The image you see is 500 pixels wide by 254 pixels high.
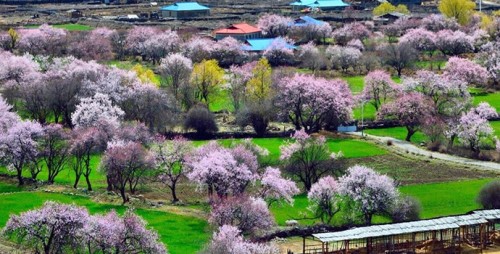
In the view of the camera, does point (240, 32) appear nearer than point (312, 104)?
No

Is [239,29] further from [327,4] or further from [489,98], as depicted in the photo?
[327,4]

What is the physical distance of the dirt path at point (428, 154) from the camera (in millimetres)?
63406

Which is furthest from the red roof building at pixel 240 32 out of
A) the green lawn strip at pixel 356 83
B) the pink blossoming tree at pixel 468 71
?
the pink blossoming tree at pixel 468 71

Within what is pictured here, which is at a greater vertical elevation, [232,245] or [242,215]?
[232,245]

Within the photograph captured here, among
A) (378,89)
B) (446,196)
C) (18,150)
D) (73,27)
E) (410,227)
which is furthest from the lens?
(73,27)

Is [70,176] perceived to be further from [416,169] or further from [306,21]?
[306,21]

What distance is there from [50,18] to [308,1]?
3287 centimetres

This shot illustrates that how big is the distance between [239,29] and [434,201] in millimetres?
55570

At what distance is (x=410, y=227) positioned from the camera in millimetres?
45656

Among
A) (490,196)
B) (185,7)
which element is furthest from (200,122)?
(185,7)

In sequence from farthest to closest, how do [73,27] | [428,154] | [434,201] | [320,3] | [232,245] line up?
[320,3] < [73,27] < [428,154] < [434,201] < [232,245]


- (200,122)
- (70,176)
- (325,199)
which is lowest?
(70,176)

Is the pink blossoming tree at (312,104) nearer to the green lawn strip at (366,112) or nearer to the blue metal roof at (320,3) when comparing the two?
the green lawn strip at (366,112)

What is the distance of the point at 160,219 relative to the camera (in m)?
50.9
